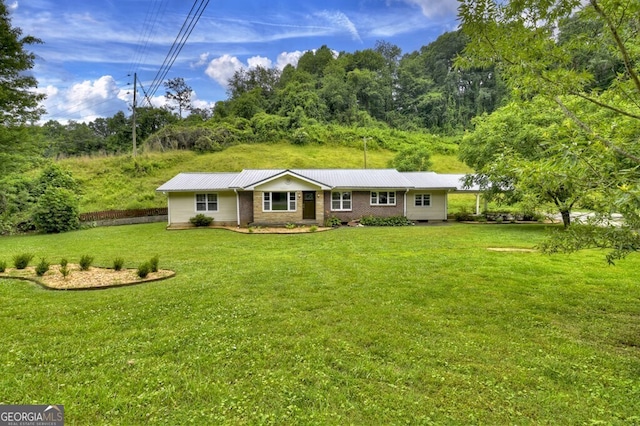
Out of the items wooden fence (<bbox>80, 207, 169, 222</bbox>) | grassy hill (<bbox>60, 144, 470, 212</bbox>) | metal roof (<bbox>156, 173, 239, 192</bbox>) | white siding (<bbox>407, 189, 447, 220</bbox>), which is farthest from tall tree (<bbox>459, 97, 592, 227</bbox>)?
grassy hill (<bbox>60, 144, 470, 212</bbox>)

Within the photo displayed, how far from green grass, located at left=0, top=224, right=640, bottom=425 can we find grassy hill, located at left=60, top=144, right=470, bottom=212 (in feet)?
68.2

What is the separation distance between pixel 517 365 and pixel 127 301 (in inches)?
256

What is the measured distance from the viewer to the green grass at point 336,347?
3131 mm

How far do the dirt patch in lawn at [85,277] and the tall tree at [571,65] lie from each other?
816cm

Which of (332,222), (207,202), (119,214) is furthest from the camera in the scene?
(119,214)

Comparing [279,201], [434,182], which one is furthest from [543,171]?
[434,182]

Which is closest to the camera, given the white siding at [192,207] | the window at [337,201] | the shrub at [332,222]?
the shrub at [332,222]

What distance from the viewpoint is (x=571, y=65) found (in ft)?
13.9

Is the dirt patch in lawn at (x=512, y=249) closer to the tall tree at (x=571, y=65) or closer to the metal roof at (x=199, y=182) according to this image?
the tall tree at (x=571, y=65)

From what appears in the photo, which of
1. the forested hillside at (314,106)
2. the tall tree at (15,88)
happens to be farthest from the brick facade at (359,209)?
the forested hillside at (314,106)

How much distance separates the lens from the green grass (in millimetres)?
3131

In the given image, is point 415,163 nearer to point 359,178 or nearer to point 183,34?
point 359,178

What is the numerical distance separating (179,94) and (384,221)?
154ft

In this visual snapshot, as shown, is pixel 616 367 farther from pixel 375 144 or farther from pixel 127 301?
pixel 375 144
